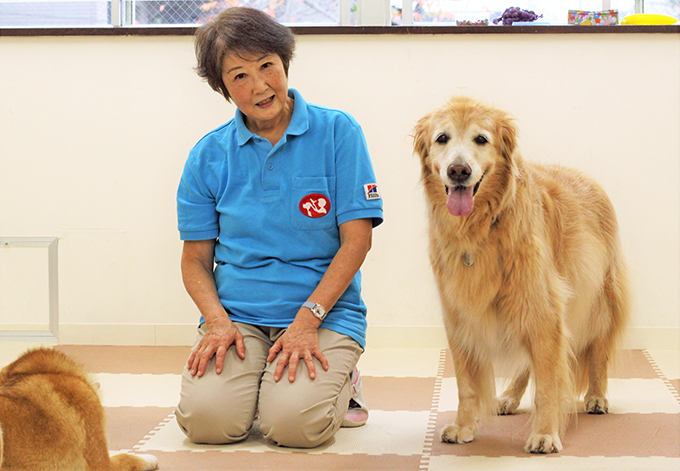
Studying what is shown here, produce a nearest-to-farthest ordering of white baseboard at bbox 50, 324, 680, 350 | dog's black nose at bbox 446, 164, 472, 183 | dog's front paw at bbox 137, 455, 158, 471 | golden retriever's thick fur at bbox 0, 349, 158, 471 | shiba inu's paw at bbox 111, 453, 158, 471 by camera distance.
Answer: golden retriever's thick fur at bbox 0, 349, 158, 471
shiba inu's paw at bbox 111, 453, 158, 471
dog's front paw at bbox 137, 455, 158, 471
dog's black nose at bbox 446, 164, 472, 183
white baseboard at bbox 50, 324, 680, 350

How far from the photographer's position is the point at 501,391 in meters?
2.46

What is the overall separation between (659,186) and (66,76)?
2690mm

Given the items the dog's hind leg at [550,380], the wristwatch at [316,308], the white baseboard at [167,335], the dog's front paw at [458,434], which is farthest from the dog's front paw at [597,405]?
the white baseboard at [167,335]

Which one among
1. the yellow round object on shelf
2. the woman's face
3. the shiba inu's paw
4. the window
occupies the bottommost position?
the shiba inu's paw

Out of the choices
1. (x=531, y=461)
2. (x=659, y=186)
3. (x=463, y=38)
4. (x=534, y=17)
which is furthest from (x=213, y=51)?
(x=659, y=186)

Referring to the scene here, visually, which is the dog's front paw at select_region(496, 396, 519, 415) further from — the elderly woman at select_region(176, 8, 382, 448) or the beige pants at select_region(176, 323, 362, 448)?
the beige pants at select_region(176, 323, 362, 448)

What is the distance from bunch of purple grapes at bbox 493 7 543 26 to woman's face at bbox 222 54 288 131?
1603mm

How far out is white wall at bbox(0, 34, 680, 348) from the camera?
3143 mm

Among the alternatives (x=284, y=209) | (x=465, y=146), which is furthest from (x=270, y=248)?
(x=465, y=146)

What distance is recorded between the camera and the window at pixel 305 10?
332 cm

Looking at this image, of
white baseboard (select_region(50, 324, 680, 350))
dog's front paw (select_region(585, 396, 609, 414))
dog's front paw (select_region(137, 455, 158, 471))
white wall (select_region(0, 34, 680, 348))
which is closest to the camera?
dog's front paw (select_region(137, 455, 158, 471))

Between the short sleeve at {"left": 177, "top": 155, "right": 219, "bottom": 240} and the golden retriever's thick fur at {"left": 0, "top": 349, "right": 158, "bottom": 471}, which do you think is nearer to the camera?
the golden retriever's thick fur at {"left": 0, "top": 349, "right": 158, "bottom": 471}

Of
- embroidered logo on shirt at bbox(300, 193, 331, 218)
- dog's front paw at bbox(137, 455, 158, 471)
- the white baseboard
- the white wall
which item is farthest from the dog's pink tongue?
the white baseboard

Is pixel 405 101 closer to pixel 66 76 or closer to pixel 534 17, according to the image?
pixel 534 17
